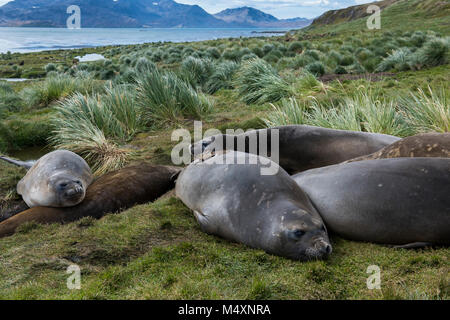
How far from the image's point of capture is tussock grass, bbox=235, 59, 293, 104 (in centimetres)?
1208

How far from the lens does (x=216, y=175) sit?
4859 mm

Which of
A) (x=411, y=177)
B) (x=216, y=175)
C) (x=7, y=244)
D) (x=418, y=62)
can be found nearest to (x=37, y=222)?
(x=7, y=244)

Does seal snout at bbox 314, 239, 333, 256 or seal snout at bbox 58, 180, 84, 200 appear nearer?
seal snout at bbox 314, 239, 333, 256

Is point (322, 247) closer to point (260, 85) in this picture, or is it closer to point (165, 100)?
point (165, 100)

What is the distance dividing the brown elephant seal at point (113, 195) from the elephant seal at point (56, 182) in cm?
15

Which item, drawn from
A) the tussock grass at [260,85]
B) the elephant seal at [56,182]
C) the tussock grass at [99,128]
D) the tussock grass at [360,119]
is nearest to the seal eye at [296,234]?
the elephant seal at [56,182]

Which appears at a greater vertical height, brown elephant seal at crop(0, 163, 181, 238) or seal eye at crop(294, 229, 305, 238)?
seal eye at crop(294, 229, 305, 238)

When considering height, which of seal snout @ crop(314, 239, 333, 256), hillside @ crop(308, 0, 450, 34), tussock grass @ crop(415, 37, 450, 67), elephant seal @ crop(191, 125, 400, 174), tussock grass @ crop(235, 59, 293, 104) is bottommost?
seal snout @ crop(314, 239, 333, 256)

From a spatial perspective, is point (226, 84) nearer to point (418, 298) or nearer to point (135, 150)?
point (135, 150)

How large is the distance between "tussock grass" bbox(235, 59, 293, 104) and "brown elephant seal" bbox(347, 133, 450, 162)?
6.91m

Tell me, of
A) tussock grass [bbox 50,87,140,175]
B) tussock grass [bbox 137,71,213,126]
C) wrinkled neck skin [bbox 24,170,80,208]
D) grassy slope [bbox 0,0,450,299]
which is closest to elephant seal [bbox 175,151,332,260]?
grassy slope [bbox 0,0,450,299]

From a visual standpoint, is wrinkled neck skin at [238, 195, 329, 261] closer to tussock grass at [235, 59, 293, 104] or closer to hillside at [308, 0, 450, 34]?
tussock grass at [235, 59, 293, 104]

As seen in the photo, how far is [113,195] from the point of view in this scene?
19.4ft

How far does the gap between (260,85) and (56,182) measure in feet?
27.8
